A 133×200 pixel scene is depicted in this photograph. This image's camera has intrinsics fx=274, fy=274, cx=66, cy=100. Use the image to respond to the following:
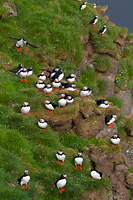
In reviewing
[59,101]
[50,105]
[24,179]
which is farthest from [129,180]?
[24,179]

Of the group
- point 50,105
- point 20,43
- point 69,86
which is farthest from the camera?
point 20,43

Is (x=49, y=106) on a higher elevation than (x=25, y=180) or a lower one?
higher

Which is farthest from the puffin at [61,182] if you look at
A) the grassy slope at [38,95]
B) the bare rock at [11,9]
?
the bare rock at [11,9]

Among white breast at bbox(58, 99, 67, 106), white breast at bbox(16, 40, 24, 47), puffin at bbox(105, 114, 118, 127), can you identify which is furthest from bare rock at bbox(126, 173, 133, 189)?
white breast at bbox(16, 40, 24, 47)

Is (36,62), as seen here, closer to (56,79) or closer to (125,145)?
(56,79)

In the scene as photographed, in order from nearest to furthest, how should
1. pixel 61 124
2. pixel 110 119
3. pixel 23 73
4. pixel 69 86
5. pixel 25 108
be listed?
pixel 25 108
pixel 61 124
pixel 23 73
pixel 69 86
pixel 110 119

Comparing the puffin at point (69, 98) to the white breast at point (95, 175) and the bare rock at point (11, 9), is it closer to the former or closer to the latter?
the white breast at point (95, 175)

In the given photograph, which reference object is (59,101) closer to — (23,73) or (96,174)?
(23,73)

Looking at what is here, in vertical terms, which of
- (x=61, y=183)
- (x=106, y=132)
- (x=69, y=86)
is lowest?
(x=106, y=132)
